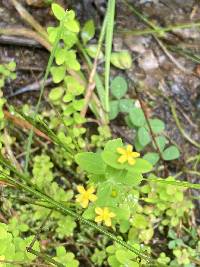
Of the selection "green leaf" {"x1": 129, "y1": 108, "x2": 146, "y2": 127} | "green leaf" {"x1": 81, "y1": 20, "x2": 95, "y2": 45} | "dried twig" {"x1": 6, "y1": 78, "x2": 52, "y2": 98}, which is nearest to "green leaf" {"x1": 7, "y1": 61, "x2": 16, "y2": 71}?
"dried twig" {"x1": 6, "y1": 78, "x2": 52, "y2": 98}

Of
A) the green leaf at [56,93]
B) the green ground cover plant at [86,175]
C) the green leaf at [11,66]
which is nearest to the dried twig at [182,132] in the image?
the green ground cover plant at [86,175]

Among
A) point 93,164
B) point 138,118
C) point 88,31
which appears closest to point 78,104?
point 138,118

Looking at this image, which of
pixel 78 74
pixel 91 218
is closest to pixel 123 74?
pixel 78 74

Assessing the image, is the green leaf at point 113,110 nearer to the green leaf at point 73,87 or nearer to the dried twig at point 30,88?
the green leaf at point 73,87

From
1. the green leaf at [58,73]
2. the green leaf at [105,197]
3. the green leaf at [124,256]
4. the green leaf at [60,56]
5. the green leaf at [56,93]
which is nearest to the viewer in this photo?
the green leaf at [105,197]

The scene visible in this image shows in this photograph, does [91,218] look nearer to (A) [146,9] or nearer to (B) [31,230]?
(B) [31,230]
